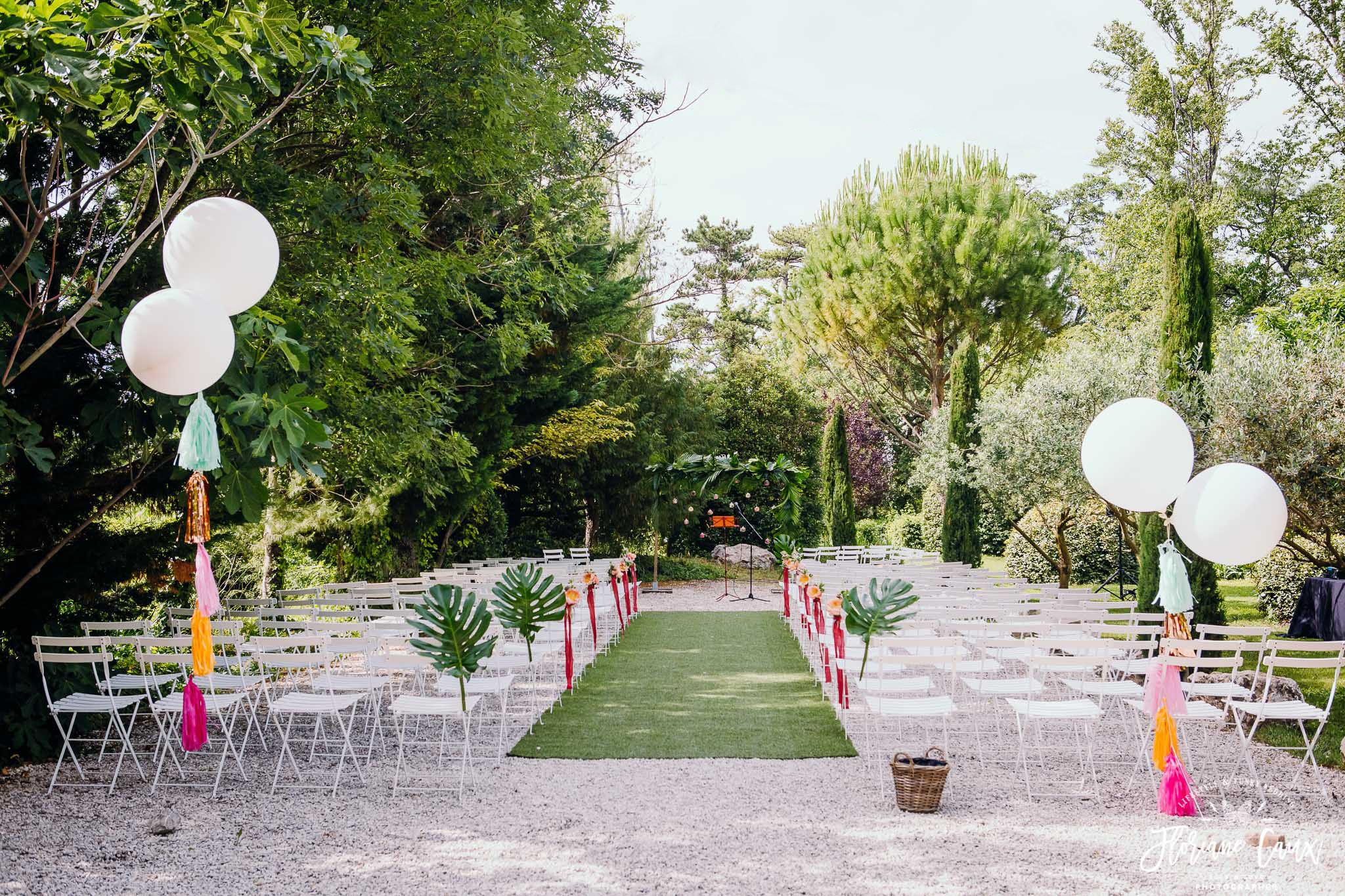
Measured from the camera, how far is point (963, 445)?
54.2 ft

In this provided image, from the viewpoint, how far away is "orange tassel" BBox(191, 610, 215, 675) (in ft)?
14.3

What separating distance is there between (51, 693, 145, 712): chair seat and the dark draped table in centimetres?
1066

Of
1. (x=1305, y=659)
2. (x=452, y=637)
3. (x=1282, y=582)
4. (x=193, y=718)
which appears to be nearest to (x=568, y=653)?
(x=452, y=637)

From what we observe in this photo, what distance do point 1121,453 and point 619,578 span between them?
31.2 ft

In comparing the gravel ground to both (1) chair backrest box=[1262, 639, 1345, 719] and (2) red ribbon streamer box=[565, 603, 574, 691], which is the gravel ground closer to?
(1) chair backrest box=[1262, 639, 1345, 719]

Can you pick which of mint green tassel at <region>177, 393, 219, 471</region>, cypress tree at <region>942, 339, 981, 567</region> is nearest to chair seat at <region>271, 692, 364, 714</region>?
mint green tassel at <region>177, 393, 219, 471</region>

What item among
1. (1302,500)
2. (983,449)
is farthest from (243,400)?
(983,449)

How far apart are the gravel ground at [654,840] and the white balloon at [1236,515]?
1.44m

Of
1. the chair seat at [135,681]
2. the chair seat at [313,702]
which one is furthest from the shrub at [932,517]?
the chair seat at [135,681]

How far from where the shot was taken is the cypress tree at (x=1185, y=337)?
29.8 ft

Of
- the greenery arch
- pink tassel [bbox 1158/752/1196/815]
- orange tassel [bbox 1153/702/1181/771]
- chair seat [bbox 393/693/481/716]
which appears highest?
the greenery arch

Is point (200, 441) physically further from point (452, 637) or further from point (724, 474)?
point (724, 474)

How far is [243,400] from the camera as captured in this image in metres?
4.39

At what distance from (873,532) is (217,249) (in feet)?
71.2
